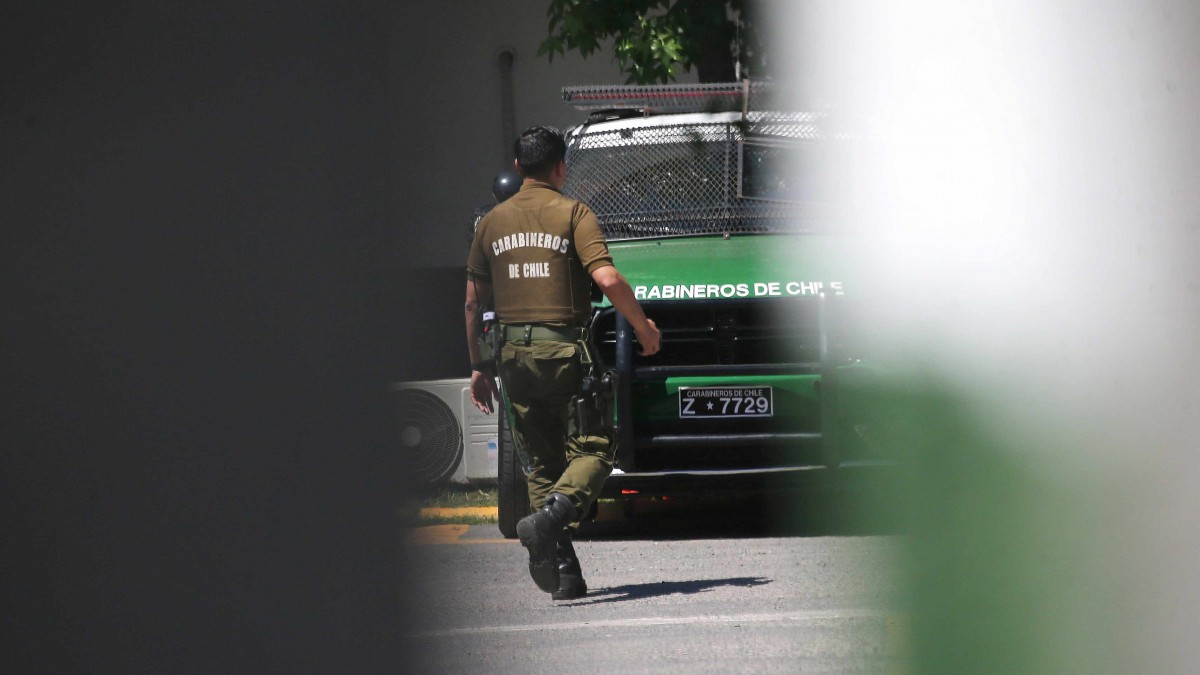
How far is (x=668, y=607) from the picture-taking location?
4.86 metres

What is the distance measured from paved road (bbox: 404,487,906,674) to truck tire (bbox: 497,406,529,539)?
11 cm

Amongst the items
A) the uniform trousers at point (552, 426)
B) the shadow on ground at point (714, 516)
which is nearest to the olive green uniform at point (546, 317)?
the uniform trousers at point (552, 426)

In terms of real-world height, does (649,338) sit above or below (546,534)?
above

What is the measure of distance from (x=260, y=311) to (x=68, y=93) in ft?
0.99

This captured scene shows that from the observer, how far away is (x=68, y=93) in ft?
5.27

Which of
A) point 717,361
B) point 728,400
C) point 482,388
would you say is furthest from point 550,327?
point 717,361

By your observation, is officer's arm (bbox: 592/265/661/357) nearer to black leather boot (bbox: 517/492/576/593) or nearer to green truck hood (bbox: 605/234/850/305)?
black leather boot (bbox: 517/492/576/593)

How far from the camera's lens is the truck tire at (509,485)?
6426 mm

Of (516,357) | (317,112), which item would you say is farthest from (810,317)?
(317,112)

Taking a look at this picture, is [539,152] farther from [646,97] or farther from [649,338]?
[646,97]

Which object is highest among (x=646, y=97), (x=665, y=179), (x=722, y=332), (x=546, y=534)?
(x=646, y=97)

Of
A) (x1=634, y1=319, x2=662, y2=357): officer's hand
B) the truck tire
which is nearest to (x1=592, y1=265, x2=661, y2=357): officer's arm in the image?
(x1=634, y1=319, x2=662, y2=357): officer's hand

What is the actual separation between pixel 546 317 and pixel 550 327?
36 millimetres

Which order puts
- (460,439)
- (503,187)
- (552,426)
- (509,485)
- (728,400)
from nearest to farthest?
(552,426) → (728,400) → (509,485) → (503,187) → (460,439)
